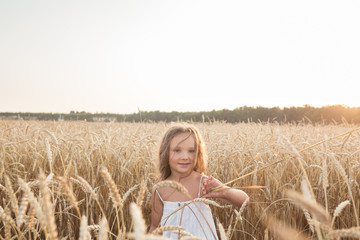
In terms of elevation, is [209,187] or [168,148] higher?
[168,148]

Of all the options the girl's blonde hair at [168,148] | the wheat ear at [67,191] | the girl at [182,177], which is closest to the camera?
the wheat ear at [67,191]

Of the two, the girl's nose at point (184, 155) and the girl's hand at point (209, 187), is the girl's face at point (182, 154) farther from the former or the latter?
the girl's hand at point (209, 187)

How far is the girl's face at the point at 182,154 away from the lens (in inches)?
92.0

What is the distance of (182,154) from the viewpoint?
2.35 m

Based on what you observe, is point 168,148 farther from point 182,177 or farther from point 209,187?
point 209,187

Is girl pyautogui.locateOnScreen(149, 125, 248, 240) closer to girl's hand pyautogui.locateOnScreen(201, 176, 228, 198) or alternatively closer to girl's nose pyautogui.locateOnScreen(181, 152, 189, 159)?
girl's nose pyautogui.locateOnScreen(181, 152, 189, 159)

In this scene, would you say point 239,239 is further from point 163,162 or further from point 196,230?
point 163,162

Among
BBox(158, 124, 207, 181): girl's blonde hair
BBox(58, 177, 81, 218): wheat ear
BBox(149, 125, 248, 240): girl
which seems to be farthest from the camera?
BBox(158, 124, 207, 181): girl's blonde hair

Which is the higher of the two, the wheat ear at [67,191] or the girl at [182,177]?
the wheat ear at [67,191]

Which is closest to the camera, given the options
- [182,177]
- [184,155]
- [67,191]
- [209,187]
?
[67,191]

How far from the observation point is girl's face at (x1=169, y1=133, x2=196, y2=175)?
7.67 feet

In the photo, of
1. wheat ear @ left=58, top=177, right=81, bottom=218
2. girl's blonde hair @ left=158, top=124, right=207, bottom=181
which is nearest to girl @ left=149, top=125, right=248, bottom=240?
girl's blonde hair @ left=158, top=124, right=207, bottom=181

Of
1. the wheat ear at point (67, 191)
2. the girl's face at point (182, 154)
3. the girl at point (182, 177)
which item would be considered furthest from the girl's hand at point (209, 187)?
the wheat ear at point (67, 191)

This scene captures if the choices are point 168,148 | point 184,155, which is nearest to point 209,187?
point 184,155
